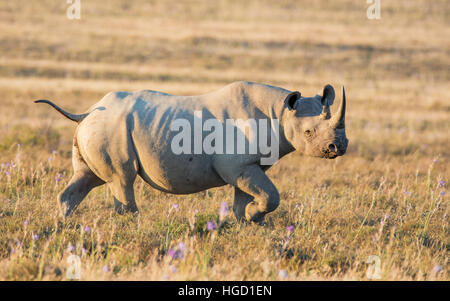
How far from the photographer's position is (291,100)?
6.23m

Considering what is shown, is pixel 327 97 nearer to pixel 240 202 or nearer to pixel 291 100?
pixel 291 100

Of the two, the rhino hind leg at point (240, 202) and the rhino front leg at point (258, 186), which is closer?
the rhino front leg at point (258, 186)

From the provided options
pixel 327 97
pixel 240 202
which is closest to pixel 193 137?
pixel 240 202

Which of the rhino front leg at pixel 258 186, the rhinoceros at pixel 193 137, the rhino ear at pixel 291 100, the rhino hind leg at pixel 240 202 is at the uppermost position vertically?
the rhino ear at pixel 291 100

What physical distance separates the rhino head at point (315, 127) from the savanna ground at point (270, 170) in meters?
0.80

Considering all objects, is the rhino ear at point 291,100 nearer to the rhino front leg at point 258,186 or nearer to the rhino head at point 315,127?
the rhino head at point 315,127

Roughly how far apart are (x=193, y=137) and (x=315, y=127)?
1.29m

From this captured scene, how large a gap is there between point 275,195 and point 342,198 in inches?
75.0

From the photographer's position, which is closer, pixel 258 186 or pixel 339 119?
pixel 339 119

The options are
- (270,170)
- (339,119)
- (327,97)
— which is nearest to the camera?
(339,119)

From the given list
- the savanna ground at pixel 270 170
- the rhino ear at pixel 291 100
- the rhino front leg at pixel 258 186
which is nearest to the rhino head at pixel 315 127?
the rhino ear at pixel 291 100

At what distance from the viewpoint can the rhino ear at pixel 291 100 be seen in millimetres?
6188
